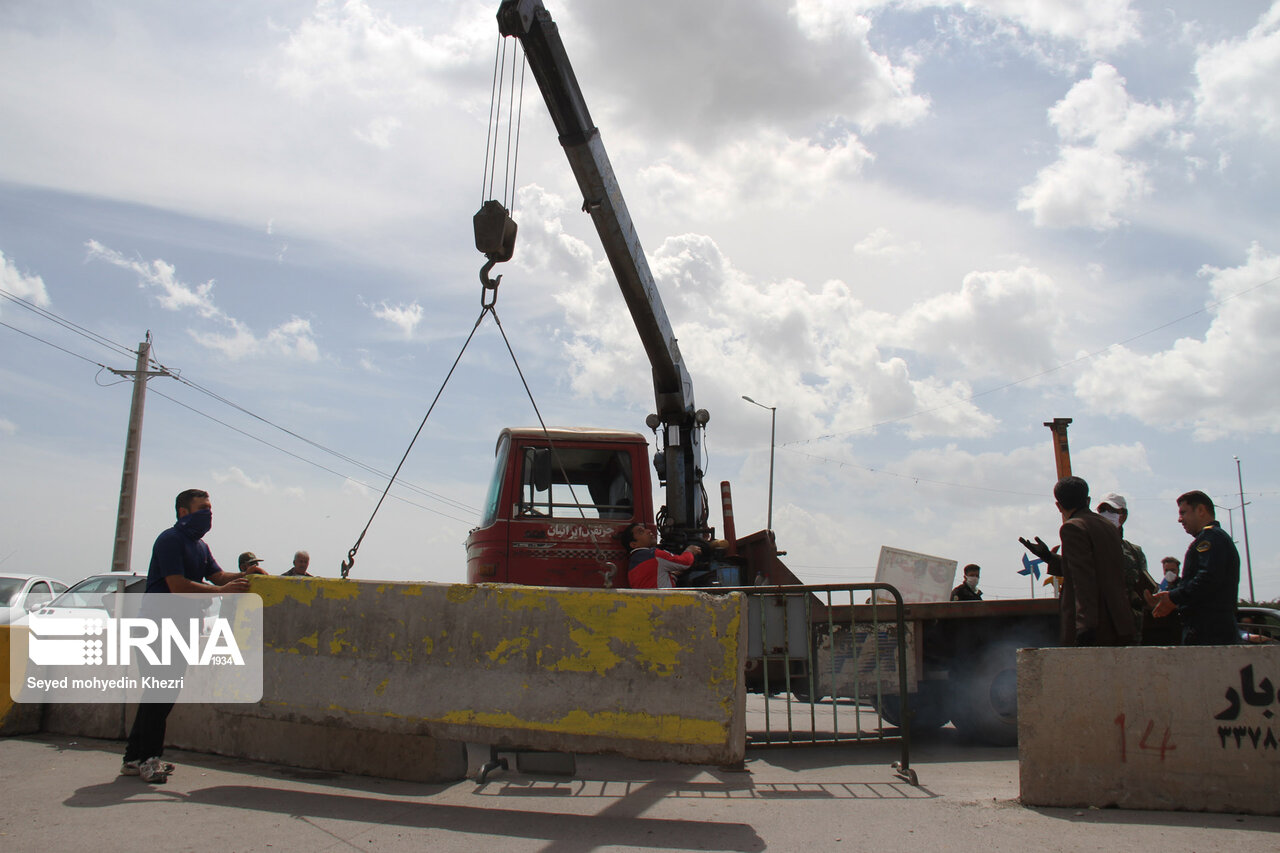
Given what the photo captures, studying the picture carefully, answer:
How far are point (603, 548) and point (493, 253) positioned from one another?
8.58 feet

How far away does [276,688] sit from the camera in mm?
5227

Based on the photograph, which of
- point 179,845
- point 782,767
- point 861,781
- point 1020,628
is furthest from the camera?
point 1020,628

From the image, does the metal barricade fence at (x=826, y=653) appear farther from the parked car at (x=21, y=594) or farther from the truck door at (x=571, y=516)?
the parked car at (x=21, y=594)

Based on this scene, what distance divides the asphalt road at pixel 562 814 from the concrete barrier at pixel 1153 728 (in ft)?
0.40

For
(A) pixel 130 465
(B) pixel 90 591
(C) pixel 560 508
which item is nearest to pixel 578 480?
(C) pixel 560 508

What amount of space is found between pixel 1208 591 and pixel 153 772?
644cm

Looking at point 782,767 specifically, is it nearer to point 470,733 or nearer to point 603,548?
point 603,548

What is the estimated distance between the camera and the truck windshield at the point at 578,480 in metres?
7.25

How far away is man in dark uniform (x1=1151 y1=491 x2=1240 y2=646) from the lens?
17.1 ft

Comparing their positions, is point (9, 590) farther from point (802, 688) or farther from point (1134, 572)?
point (1134, 572)

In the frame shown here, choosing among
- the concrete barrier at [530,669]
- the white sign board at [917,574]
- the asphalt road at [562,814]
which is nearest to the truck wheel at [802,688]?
the asphalt road at [562,814]

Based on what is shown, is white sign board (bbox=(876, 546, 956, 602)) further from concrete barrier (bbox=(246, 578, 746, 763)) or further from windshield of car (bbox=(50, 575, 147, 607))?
windshield of car (bbox=(50, 575, 147, 607))

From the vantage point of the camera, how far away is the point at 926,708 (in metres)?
7.28

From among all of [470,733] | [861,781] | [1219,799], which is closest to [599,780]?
[470,733]
